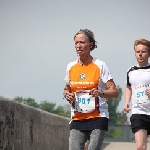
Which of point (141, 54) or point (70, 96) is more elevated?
point (141, 54)

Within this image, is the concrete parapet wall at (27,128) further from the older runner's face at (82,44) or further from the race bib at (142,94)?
the race bib at (142,94)

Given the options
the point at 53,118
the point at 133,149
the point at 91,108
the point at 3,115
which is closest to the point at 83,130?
the point at 91,108

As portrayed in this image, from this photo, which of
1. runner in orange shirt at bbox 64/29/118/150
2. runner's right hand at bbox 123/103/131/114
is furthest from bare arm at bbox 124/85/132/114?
runner in orange shirt at bbox 64/29/118/150

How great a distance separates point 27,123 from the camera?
973 centimetres

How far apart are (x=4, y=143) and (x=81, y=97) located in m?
1.51

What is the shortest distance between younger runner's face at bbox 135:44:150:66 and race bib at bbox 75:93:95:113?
5.30ft

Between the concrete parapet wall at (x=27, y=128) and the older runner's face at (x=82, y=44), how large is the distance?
4.37 feet

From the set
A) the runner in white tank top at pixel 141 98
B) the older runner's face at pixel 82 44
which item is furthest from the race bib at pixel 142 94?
the older runner's face at pixel 82 44

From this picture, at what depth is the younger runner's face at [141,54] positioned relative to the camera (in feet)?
27.2

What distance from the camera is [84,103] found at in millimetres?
6910

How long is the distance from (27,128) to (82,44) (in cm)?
308

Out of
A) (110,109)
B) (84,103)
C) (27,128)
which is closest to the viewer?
(84,103)

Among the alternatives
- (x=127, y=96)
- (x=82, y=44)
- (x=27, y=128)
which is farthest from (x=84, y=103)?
(x=27, y=128)

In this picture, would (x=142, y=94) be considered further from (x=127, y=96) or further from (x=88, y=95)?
(x=88, y=95)
